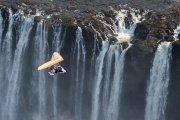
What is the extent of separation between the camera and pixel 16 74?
4916 centimetres

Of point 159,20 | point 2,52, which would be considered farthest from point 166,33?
point 2,52

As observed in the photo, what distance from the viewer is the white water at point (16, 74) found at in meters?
47.6

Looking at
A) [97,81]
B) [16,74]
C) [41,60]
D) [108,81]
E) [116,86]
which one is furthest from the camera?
[16,74]

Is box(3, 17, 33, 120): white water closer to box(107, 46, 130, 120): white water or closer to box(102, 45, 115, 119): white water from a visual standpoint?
box(102, 45, 115, 119): white water

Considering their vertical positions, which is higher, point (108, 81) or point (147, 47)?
point (147, 47)

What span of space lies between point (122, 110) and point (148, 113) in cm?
225

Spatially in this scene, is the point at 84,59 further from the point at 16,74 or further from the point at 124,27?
the point at 16,74

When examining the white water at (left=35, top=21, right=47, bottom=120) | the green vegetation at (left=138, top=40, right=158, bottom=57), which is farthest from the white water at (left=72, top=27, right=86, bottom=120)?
the green vegetation at (left=138, top=40, right=158, bottom=57)

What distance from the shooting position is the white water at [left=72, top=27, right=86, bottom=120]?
45.7 metres

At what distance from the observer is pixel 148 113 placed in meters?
45.2

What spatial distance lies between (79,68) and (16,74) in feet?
19.9

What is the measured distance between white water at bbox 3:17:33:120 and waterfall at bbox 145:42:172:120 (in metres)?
10.9

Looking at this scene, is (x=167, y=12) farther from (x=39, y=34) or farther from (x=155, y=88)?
(x=39, y=34)

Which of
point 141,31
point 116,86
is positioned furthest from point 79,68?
point 141,31
